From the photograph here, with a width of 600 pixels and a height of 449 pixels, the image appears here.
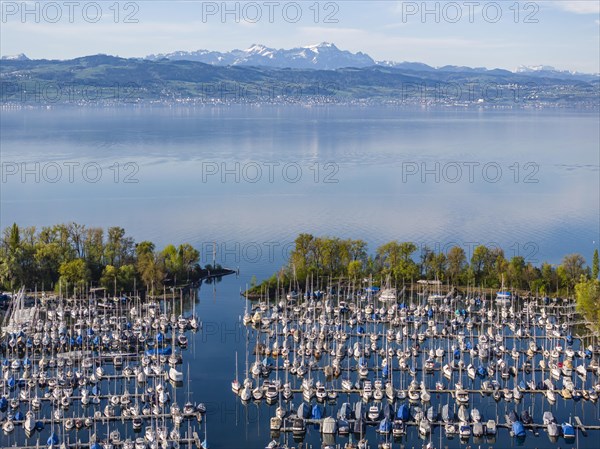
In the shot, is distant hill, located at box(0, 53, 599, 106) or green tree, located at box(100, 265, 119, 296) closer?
green tree, located at box(100, 265, 119, 296)

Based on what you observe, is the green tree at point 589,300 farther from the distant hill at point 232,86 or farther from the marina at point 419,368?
the distant hill at point 232,86

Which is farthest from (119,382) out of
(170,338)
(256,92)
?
(256,92)

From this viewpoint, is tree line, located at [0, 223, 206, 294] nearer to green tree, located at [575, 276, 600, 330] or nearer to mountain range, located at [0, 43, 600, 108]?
green tree, located at [575, 276, 600, 330]

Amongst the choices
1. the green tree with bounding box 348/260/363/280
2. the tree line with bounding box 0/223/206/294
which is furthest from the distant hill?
the green tree with bounding box 348/260/363/280

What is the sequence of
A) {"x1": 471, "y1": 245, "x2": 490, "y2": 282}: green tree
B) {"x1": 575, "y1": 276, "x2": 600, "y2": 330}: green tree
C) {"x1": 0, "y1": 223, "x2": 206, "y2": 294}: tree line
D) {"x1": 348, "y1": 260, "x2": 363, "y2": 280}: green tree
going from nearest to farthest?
{"x1": 575, "y1": 276, "x2": 600, "y2": 330}: green tree, {"x1": 0, "y1": 223, "x2": 206, "y2": 294}: tree line, {"x1": 348, "y1": 260, "x2": 363, "y2": 280}: green tree, {"x1": 471, "y1": 245, "x2": 490, "y2": 282}: green tree

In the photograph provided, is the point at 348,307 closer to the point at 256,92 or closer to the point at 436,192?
the point at 436,192

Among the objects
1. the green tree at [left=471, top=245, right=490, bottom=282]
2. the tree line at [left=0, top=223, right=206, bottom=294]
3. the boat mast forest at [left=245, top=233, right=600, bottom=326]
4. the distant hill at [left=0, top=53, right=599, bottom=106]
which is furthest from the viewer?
the distant hill at [left=0, top=53, right=599, bottom=106]

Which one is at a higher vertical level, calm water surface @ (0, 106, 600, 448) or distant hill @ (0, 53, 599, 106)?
distant hill @ (0, 53, 599, 106)

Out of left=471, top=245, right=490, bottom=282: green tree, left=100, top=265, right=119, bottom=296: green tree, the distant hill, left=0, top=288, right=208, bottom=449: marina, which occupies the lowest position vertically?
left=0, top=288, right=208, bottom=449: marina

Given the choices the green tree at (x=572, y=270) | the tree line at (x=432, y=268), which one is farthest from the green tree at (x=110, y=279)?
the green tree at (x=572, y=270)
